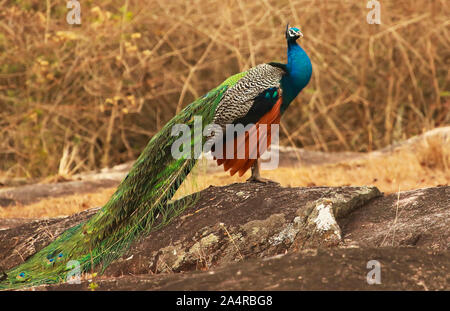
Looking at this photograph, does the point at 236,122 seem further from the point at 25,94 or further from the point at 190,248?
the point at 25,94

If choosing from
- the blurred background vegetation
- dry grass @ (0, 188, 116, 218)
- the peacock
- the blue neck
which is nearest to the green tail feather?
the peacock

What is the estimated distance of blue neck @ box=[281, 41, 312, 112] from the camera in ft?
17.2

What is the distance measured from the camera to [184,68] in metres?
12.1

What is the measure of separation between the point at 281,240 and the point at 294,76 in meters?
1.43

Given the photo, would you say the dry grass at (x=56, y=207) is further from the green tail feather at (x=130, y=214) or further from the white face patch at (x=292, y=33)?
the white face patch at (x=292, y=33)

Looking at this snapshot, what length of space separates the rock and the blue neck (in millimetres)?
710

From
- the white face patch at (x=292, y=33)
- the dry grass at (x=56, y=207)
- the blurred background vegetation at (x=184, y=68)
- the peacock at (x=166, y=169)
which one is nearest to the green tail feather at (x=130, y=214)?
the peacock at (x=166, y=169)

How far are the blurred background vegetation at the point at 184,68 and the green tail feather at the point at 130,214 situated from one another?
5573 mm

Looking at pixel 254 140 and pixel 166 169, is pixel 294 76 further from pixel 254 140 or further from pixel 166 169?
pixel 166 169

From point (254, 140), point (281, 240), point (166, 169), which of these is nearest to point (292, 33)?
point (254, 140)

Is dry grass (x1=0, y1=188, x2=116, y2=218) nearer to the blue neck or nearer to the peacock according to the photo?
the peacock

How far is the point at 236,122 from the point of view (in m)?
5.04
